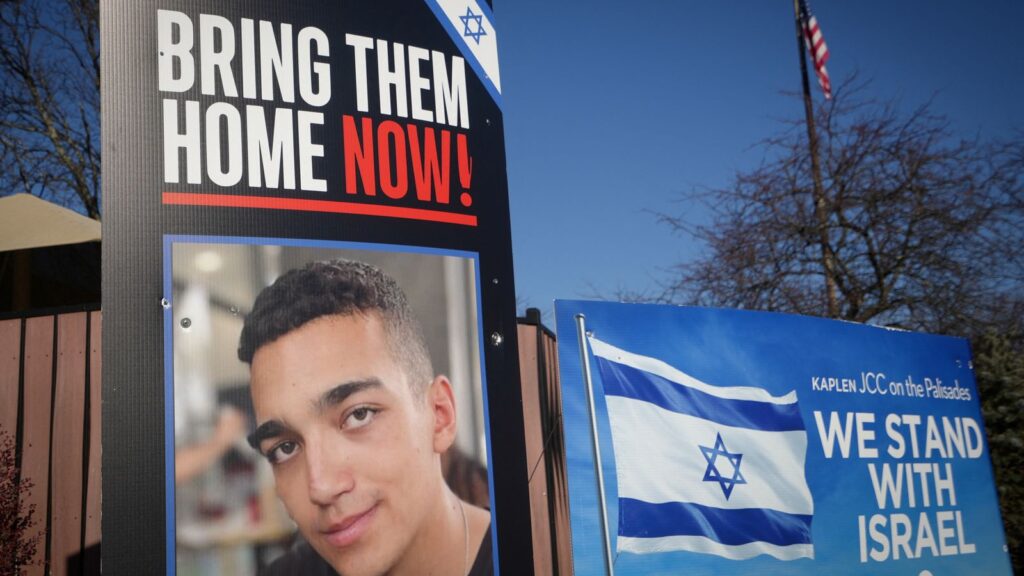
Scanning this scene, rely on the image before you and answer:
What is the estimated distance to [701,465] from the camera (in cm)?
451

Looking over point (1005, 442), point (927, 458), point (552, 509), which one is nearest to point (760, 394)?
point (552, 509)

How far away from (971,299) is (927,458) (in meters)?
4.34

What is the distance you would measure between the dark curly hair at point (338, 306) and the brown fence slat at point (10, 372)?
330 cm

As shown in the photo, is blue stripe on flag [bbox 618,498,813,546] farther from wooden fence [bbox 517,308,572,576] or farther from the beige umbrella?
the beige umbrella

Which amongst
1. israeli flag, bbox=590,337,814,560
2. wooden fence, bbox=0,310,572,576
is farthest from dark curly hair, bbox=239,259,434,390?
wooden fence, bbox=0,310,572,576

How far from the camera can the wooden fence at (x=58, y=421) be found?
5.27 meters

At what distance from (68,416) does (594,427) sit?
125 inches

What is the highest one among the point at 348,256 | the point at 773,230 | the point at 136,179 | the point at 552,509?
the point at 773,230

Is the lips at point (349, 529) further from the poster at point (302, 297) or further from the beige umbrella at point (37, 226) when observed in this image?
the beige umbrella at point (37, 226)

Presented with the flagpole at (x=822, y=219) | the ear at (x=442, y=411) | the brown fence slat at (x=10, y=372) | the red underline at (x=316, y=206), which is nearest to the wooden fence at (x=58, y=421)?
the brown fence slat at (x=10, y=372)

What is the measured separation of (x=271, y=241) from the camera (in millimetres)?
3010

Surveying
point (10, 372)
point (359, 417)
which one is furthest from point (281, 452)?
point (10, 372)

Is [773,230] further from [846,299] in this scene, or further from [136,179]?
[136,179]

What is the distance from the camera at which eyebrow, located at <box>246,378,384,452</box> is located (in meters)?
2.88
